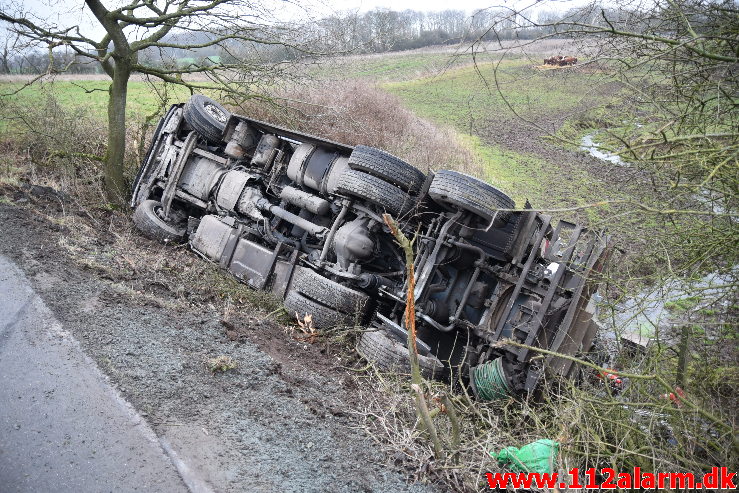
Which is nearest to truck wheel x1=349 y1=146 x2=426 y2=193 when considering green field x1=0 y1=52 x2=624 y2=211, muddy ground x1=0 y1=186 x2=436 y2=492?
green field x1=0 y1=52 x2=624 y2=211

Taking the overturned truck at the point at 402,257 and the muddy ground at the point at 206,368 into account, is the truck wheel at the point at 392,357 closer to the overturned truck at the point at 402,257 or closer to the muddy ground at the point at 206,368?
the overturned truck at the point at 402,257

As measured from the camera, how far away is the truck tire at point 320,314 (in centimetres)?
572

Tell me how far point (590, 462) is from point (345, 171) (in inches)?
141

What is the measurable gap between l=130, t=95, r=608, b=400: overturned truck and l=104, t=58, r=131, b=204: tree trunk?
182 cm

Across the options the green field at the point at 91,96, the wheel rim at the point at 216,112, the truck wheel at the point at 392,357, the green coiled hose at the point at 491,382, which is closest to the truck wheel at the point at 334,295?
the truck wheel at the point at 392,357

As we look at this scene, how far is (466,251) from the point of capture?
5.84 meters

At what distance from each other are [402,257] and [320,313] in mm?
1085

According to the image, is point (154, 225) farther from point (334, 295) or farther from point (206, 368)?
point (206, 368)

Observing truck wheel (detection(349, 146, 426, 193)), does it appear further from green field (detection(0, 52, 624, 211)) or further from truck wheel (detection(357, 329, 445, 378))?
truck wheel (detection(357, 329, 445, 378))

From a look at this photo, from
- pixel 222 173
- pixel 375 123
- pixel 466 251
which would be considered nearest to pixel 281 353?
pixel 466 251

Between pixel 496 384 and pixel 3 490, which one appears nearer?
pixel 3 490

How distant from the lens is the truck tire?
572cm

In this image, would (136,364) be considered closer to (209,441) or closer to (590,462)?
(209,441)

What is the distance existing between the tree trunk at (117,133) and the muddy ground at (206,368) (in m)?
2.24
